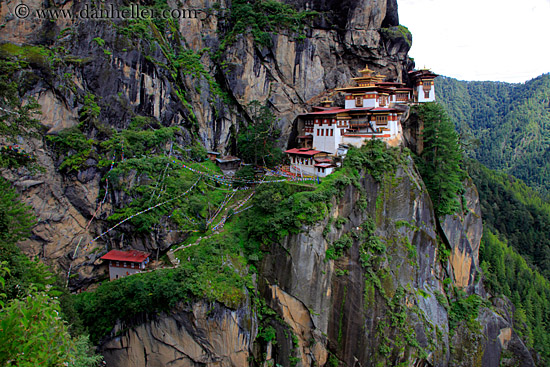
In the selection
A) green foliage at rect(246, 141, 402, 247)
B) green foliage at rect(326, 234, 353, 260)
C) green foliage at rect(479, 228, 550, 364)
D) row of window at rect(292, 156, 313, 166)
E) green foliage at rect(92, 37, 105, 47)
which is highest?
green foliage at rect(92, 37, 105, 47)

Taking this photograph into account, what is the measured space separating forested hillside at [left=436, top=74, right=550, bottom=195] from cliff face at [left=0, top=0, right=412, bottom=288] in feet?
226

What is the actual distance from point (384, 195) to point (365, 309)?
9194 mm

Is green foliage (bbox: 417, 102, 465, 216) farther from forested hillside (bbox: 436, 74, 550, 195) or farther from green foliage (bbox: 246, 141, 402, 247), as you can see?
forested hillside (bbox: 436, 74, 550, 195)

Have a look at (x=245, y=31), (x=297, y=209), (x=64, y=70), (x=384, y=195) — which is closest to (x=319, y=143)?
(x=384, y=195)

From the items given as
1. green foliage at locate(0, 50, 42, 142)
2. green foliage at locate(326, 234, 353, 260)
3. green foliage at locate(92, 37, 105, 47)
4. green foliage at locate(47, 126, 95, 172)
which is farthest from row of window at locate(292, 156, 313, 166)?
green foliage at locate(0, 50, 42, 142)

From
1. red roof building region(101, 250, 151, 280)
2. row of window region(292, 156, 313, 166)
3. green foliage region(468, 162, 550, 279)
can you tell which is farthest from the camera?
green foliage region(468, 162, 550, 279)

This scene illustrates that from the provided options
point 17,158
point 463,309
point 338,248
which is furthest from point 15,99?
point 463,309

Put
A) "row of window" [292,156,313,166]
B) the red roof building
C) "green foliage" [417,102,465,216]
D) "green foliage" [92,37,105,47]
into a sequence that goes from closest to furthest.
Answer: the red roof building, "green foliage" [92,37,105,47], "row of window" [292,156,313,166], "green foliage" [417,102,465,216]

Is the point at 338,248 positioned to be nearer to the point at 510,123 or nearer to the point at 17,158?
the point at 17,158

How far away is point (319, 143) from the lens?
36.1m

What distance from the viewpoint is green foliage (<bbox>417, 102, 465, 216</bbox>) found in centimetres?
3403

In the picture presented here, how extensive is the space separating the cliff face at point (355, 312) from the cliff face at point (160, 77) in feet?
22.5

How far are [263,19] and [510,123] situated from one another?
125 metres

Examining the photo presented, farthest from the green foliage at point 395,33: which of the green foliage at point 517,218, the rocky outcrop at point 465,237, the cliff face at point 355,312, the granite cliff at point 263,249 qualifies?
the green foliage at point 517,218
